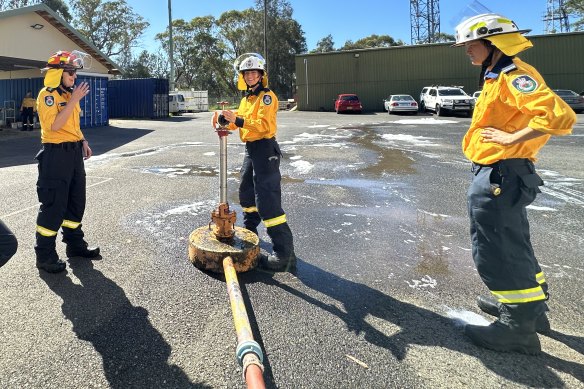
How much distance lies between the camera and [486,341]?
107 inches

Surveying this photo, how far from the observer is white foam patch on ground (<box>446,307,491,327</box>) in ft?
10.0

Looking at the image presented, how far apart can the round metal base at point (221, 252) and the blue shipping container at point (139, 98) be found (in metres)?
27.4

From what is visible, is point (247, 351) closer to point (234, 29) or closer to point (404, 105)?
point (404, 105)

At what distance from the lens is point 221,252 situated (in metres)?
3.75

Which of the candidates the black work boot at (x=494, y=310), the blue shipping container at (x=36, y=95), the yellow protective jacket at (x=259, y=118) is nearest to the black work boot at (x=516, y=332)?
the black work boot at (x=494, y=310)

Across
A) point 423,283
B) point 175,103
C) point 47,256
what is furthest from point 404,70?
point 47,256

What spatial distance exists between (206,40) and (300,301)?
67.0 m

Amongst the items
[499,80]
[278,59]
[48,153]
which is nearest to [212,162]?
[48,153]

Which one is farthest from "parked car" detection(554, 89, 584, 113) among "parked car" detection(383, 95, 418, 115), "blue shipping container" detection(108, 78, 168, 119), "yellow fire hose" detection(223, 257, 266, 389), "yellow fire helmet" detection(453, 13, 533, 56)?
"yellow fire hose" detection(223, 257, 266, 389)

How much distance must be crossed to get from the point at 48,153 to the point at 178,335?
7.20ft

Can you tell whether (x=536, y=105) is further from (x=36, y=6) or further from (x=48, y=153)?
(x=36, y=6)

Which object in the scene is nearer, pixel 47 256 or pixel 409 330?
pixel 409 330

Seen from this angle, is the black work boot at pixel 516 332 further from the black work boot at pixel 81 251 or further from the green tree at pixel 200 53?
the green tree at pixel 200 53

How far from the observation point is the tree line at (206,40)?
192 feet
